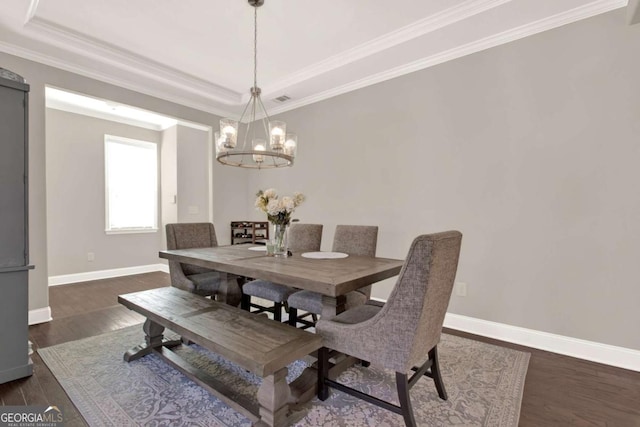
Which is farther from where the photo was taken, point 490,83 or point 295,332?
point 490,83

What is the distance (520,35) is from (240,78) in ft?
9.77

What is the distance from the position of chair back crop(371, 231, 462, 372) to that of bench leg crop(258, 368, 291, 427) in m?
0.52

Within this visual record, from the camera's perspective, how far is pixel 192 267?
3.13 metres

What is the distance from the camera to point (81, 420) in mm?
1656

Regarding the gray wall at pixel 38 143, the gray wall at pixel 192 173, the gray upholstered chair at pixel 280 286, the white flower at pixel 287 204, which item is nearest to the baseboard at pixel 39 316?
the gray wall at pixel 38 143

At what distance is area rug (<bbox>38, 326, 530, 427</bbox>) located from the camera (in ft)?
5.52

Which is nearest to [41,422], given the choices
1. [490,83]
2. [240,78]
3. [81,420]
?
[81,420]

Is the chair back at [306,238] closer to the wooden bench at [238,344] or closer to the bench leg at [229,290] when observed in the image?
the bench leg at [229,290]

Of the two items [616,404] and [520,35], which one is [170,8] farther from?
[616,404]

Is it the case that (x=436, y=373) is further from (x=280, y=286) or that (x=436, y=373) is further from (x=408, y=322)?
(x=280, y=286)

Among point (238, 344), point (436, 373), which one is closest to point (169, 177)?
point (238, 344)

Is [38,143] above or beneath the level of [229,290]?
above

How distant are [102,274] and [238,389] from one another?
4.41 metres

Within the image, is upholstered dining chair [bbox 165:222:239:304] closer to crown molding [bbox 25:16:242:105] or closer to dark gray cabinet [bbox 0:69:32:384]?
dark gray cabinet [bbox 0:69:32:384]
